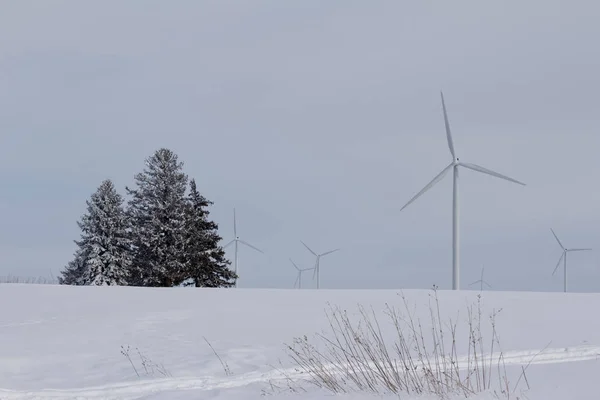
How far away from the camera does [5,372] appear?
37.6ft

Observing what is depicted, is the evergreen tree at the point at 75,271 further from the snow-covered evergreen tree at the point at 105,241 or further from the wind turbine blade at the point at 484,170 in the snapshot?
the wind turbine blade at the point at 484,170

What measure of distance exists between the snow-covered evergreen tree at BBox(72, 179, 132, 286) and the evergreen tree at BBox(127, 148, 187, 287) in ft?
3.22

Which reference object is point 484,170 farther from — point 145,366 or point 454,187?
point 145,366

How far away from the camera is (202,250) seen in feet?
136

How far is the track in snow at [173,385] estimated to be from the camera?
32.2ft

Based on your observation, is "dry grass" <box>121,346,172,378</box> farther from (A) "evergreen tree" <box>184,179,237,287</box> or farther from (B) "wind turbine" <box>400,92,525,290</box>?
(A) "evergreen tree" <box>184,179,237,287</box>

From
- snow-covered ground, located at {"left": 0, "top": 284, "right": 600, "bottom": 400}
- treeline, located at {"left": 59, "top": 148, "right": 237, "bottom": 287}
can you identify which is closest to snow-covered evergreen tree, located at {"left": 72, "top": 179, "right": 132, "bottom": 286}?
treeline, located at {"left": 59, "top": 148, "right": 237, "bottom": 287}

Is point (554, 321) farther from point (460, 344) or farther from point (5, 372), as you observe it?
point (5, 372)

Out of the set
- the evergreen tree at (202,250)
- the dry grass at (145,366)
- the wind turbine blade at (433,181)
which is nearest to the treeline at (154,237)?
the evergreen tree at (202,250)

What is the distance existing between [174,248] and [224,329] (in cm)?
2629

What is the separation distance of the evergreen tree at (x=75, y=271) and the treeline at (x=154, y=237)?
179 millimetres

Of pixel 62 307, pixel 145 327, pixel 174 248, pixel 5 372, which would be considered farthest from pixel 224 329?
pixel 174 248

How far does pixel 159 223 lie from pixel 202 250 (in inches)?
131

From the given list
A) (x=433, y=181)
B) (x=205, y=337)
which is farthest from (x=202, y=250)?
(x=205, y=337)
